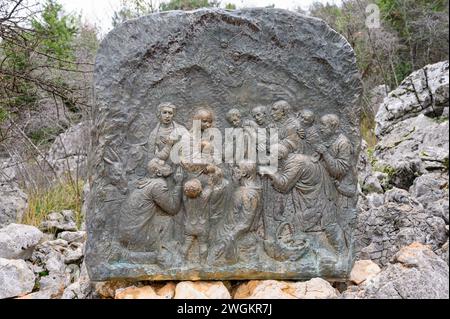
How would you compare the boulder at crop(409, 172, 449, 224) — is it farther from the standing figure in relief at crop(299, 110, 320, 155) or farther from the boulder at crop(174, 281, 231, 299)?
the boulder at crop(174, 281, 231, 299)

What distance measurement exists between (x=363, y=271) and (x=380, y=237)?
27.3 inches

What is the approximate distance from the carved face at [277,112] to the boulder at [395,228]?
1456 millimetres

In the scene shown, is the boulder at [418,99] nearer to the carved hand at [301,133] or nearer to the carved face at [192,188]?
the carved hand at [301,133]

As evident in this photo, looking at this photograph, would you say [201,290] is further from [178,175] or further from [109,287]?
[178,175]

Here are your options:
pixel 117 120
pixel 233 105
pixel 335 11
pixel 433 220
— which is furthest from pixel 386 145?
pixel 335 11

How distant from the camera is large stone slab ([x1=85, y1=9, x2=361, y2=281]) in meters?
4.16

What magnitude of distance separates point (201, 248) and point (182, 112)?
1150mm

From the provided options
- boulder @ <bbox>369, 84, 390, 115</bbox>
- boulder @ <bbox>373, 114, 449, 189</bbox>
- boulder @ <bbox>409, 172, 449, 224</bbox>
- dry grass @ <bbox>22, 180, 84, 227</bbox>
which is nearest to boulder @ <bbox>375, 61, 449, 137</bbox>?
boulder @ <bbox>373, 114, 449, 189</bbox>

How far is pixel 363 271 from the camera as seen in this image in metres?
4.46

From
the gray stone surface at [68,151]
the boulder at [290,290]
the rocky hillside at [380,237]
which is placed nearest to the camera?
the boulder at [290,290]

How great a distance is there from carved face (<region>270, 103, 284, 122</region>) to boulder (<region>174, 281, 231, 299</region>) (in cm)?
147

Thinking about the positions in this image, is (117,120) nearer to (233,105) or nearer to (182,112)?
(182,112)

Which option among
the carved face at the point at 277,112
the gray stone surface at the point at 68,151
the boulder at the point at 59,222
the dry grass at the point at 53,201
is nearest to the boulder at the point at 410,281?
the carved face at the point at 277,112

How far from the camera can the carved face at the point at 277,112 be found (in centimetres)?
429
